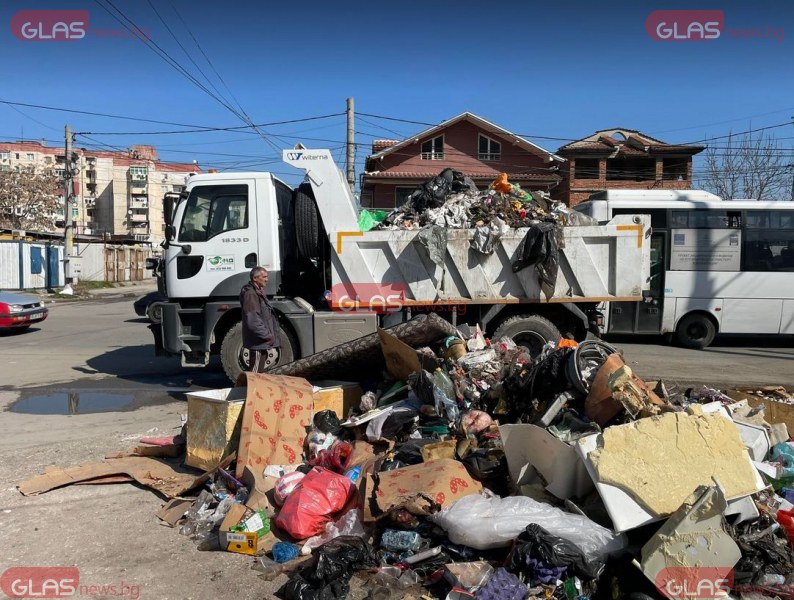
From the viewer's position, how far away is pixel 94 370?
30.6ft

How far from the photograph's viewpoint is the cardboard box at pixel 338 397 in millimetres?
5340

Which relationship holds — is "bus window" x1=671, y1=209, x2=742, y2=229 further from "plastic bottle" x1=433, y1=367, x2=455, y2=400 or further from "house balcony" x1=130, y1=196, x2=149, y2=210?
"house balcony" x1=130, y1=196, x2=149, y2=210

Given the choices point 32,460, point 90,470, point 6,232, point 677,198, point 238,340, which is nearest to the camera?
point 90,470

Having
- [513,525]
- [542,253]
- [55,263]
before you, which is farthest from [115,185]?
[513,525]

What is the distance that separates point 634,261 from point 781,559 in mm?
4845

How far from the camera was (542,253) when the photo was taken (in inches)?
283

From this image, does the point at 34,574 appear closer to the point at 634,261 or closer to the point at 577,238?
the point at 577,238

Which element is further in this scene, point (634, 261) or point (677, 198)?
point (677, 198)

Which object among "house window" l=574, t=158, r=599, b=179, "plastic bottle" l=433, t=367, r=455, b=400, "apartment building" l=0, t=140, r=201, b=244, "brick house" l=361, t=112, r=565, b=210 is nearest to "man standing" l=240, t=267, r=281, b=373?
"plastic bottle" l=433, t=367, r=455, b=400

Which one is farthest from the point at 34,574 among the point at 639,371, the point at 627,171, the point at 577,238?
the point at 627,171

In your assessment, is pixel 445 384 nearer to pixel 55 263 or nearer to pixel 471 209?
pixel 471 209

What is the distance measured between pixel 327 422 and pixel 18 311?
36.7ft

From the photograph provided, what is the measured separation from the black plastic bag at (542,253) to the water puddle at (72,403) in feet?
17.4

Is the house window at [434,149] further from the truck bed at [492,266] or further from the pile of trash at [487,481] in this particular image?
the pile of trash at [487,481]
